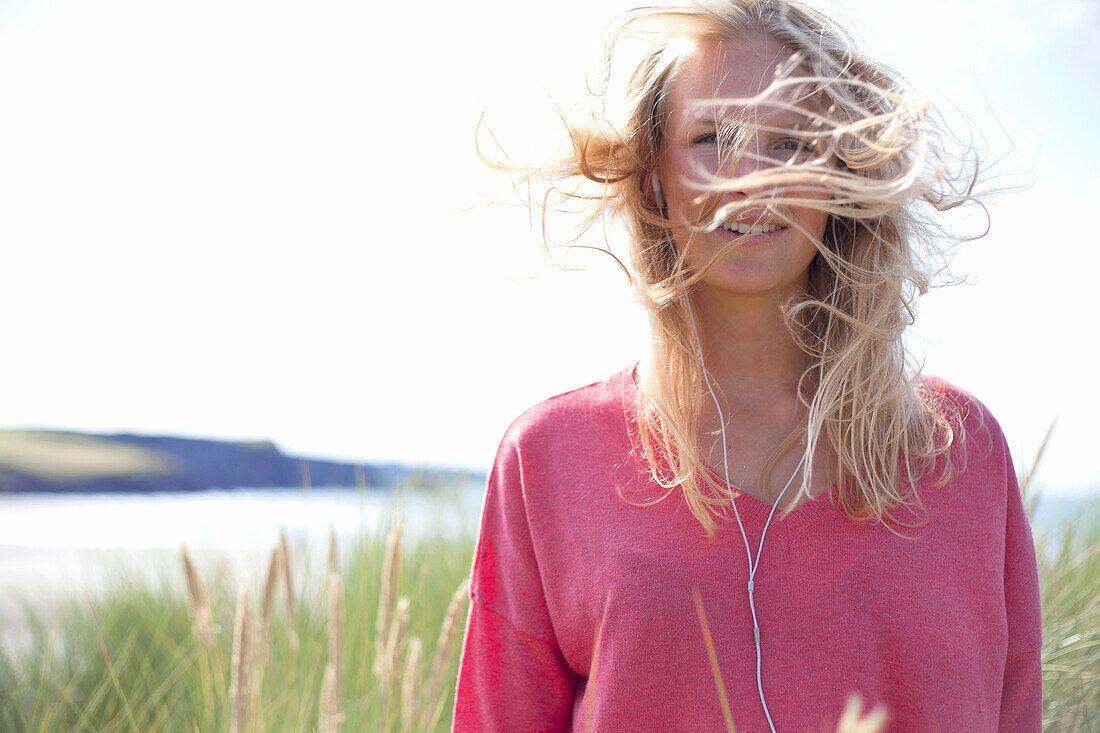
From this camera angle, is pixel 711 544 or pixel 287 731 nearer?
pixel 711 544

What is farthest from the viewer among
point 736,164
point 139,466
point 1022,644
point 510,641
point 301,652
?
point 139,466

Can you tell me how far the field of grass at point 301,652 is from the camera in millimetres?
1541

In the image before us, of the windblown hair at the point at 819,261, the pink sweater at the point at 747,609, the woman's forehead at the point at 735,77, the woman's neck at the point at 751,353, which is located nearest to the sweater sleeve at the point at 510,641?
the pink sweater at the point at 747,609

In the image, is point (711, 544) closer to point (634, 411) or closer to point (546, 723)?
point (634, 411)

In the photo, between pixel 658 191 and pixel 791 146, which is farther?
pixel 658 191

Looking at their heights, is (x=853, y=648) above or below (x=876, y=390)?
below

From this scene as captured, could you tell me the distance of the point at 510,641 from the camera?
4.91ft

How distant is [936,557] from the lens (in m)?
1.32

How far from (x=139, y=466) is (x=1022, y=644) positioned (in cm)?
376

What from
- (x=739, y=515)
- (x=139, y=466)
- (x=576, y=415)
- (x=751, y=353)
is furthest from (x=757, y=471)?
(x=139, y=466)

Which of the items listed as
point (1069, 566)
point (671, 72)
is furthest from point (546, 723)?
point (1069, 566)

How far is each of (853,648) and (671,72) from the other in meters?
1.00

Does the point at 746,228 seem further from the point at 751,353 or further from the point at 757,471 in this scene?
the point at 757,471

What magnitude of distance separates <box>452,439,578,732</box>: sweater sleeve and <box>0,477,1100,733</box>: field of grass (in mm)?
109
